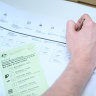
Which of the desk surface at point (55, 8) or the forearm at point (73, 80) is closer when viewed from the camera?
the forearm at point (73, 80)

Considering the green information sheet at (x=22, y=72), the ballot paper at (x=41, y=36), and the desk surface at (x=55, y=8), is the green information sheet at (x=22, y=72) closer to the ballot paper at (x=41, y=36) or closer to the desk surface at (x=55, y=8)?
the ballot paper at (x=41, y=36)

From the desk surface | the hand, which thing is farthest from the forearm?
the desk surface

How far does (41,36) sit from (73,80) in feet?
0.57

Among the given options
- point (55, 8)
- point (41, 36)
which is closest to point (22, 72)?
point (41, 36)

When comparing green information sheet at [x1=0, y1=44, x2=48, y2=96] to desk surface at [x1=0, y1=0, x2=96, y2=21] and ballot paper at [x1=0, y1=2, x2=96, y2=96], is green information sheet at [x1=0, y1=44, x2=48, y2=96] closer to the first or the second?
ballot paper at [x1=0, y1=2, x2=96, y2=96]

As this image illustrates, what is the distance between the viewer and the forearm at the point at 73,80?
436mm

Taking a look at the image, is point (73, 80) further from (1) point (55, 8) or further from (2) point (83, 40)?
(1) point (55, 8)

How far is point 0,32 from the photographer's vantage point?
1.87ft

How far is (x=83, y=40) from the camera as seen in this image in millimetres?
515

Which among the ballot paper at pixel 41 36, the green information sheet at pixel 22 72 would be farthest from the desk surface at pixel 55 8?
the green information sheet at pixel 22 72

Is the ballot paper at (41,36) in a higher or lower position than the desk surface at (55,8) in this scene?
lower

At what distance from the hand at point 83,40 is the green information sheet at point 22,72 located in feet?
0.35

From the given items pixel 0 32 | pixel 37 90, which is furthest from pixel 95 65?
pixel 0 32

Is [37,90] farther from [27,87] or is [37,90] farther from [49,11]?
[49,11]
